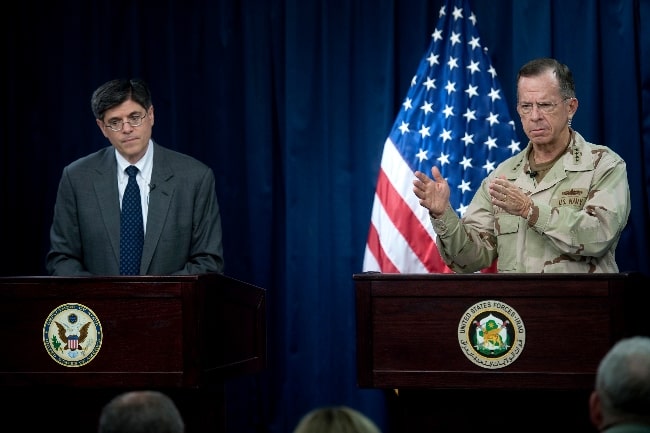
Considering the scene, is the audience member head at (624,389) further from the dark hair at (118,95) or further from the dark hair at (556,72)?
the dark hair at (118,95)

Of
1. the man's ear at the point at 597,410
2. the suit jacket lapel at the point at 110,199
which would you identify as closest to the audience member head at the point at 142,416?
the man's ear at the point at 597,410

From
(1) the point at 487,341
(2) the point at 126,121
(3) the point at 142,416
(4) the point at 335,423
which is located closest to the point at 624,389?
(4) the point at 335,423

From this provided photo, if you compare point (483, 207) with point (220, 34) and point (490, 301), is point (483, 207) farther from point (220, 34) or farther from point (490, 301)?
point (220, 34)

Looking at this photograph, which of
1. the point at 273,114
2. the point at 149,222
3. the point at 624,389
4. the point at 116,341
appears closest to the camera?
the point at 624,389

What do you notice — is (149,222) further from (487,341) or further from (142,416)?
(142,416)

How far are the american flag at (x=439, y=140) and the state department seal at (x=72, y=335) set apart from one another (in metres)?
2.06

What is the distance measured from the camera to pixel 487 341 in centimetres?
393

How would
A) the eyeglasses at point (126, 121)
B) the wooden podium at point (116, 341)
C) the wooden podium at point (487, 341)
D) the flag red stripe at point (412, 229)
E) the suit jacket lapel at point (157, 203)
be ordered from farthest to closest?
the flag red stripe at point (412, 229) → the eyeglasses at point (126, 121) → the suit jacket lapel at point (157, 203) → the wooden podium at point (116, 341) → the wooden podium at point (487, 341)

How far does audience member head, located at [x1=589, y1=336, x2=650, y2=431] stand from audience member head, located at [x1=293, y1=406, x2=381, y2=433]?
0.55 m

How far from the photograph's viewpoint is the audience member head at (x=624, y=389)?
241cm

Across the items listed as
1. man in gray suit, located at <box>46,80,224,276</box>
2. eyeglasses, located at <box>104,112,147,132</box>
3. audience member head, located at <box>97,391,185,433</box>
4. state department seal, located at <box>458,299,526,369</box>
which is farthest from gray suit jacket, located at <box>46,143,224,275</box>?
audience member head, located at <box>97,391,185,433</box>

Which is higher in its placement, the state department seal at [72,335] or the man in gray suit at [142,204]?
the man in gray suit at [142,204]

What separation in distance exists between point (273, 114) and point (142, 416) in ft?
14.6

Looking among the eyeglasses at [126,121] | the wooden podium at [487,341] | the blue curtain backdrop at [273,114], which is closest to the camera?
the wooden podium at [487,341]
